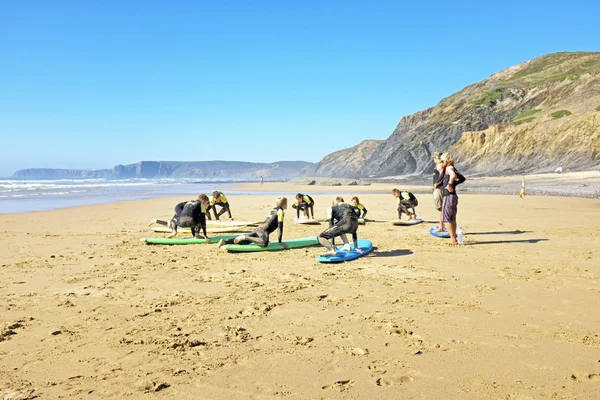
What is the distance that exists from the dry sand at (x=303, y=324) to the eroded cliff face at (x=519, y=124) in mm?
46147

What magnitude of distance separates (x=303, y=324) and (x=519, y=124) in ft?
215

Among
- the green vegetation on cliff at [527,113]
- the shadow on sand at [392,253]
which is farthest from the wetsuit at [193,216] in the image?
the green vegetation on cliff at [527,113]

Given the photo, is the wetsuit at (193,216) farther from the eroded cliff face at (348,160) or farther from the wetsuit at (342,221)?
the eroded cliff face at (348,160)

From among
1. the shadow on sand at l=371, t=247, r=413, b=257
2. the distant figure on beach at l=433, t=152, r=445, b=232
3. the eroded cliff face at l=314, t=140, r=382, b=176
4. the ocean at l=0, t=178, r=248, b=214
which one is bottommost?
the shadow on sand at l=371, t=247, r=413, b=257

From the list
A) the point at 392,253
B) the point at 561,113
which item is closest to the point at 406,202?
the point at 392,253

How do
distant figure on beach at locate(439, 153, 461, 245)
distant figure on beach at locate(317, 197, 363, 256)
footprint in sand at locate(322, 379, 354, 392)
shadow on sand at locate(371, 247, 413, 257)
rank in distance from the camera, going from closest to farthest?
footprint in sand at locate(322, 379, 354, 392), distant figure on beach at locate(317, 197, 363, 256), shadow on sand at locate(371, 247, 413, 257), distant figure on beach at locate(439, 153, 461, 245)

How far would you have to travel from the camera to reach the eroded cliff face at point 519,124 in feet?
167

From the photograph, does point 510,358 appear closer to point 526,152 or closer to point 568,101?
point 526,152

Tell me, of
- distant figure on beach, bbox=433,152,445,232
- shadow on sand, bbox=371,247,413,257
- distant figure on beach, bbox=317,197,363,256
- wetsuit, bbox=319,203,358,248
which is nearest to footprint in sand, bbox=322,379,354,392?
distant figure on beach, bbox=317,197,363,256

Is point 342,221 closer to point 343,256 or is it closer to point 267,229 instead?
point 343,256

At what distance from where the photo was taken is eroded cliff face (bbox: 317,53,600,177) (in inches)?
2009

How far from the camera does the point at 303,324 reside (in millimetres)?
5590

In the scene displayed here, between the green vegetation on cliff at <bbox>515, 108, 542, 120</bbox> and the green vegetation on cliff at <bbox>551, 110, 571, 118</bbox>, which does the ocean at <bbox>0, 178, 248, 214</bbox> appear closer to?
the green vegetation on cliff at <bbox>551, 110, 571, 118</bbox>

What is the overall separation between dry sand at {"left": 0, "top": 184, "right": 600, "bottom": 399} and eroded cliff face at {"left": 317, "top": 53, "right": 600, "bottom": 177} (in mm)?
46147
